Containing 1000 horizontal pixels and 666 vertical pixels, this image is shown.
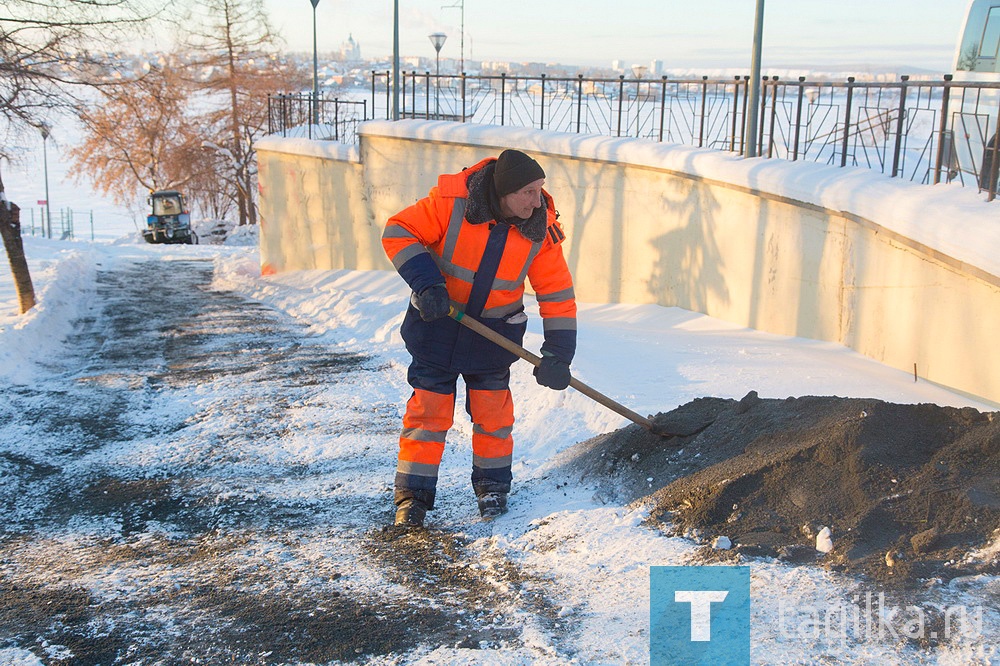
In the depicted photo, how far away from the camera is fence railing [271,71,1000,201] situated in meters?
7.05

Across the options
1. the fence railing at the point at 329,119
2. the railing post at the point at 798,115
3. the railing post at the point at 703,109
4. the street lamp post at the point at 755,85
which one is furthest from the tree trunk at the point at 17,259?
the railing post at the point at 798,115

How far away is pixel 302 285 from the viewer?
15773 mm

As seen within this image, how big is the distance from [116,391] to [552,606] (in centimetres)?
513

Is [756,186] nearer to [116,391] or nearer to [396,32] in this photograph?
[116,391]

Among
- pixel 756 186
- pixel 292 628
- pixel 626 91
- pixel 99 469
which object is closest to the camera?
pixel 292 628

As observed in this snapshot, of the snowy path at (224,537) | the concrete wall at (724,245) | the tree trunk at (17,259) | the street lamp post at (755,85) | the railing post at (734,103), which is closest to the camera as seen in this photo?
the snowy path at (224,537)

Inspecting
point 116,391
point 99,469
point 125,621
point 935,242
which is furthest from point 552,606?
point 116,391

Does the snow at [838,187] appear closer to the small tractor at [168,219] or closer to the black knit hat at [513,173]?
the black knit hat at [513,173]

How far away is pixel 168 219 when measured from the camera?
3547cm

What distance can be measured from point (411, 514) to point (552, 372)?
2.86ft

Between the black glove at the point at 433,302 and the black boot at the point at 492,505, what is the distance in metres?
0.89

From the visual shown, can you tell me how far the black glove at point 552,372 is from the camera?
13.0ft

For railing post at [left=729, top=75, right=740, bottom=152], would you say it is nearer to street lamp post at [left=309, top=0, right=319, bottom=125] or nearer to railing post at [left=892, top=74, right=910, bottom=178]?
railing post at [left=892, top=74, right=910, bottom=178]

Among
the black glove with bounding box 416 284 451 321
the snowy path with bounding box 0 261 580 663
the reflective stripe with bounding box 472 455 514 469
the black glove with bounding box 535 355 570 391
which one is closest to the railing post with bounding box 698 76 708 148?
the snowy path with bounding box 0 261 580 663
